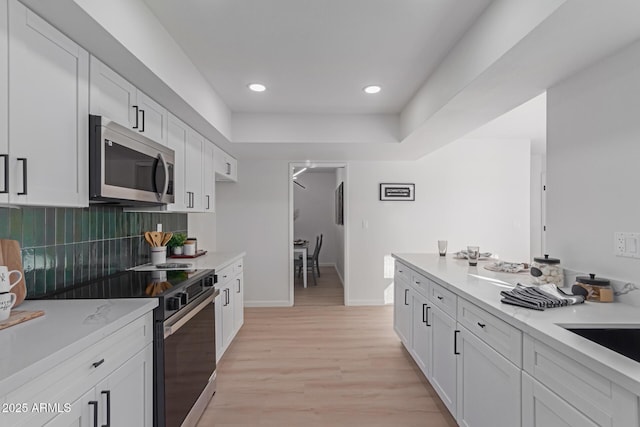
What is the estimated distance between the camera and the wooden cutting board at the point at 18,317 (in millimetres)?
1199

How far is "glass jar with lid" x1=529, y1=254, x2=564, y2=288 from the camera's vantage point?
1942 mm

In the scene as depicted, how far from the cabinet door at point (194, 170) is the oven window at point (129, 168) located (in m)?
0.78

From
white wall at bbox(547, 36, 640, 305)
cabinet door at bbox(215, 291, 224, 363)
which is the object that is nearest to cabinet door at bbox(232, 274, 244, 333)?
cabinet door at bbox(215, 291, 224, 363)

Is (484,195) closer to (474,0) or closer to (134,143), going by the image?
(474,0)

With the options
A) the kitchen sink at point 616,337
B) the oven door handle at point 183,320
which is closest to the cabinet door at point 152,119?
the oven door handle at point 183,320

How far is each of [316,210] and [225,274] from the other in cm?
581

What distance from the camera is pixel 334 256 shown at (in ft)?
28.1

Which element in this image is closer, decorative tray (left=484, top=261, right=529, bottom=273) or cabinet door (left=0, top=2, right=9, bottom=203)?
cabinet door (left=0, top=2, right=9, bottom=203)

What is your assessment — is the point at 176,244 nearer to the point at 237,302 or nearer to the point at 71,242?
the point at 237,302

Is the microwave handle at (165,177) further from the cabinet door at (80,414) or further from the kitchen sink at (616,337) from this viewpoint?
the kitchen sink at (616,337)

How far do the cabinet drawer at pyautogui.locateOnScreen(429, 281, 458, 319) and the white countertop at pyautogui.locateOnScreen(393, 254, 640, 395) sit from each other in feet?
0.17

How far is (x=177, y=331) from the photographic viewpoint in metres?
1.78

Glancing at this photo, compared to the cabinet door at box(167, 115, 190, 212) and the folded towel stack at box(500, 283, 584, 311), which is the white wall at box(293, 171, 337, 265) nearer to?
the cabinet door at box(167, 115, 190, 212)

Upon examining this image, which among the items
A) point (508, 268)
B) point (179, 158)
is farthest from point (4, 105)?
point (508, 268)
